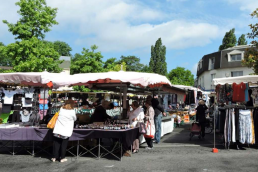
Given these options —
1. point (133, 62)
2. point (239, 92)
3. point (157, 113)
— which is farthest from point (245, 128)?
point (133, 62)

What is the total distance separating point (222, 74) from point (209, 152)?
33695mm

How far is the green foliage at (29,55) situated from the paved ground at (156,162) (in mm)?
15589

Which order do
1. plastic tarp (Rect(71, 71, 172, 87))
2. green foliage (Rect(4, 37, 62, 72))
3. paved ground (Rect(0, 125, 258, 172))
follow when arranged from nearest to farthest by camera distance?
paved ground (Rect(0, 125, 258, 172)), plastic tarp (Rect(71, 71, 172, 87)), green foliage (Rect(4, 37, 62, 72))

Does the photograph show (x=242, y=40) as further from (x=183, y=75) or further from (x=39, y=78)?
(x=39, y=78)

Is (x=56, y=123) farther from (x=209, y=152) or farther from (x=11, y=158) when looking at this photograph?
(x=209, y=152)

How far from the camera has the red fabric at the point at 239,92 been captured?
8703 millimetres

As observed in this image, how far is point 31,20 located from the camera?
22.8 meters

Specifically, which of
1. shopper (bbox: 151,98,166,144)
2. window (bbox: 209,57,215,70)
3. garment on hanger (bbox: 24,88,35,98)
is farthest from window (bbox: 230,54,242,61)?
garment on hanger (bbox: 24,88,35,98)

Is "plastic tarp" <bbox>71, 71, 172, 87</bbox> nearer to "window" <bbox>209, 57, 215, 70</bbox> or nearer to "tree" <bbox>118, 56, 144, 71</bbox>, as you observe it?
"window" <bbox>209, 57, 215, 70</bbox>

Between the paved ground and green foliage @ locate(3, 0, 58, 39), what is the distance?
→ 56.9 ft

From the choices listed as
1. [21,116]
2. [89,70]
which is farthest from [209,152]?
[89,70]

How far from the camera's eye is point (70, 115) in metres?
6.57

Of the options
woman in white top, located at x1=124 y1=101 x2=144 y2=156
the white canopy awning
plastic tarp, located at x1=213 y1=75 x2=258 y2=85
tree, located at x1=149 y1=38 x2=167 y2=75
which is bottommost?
woman in white top, located at x1=124 y1=101 x2=144 y2=156

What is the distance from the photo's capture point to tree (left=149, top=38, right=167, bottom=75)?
218 feet
